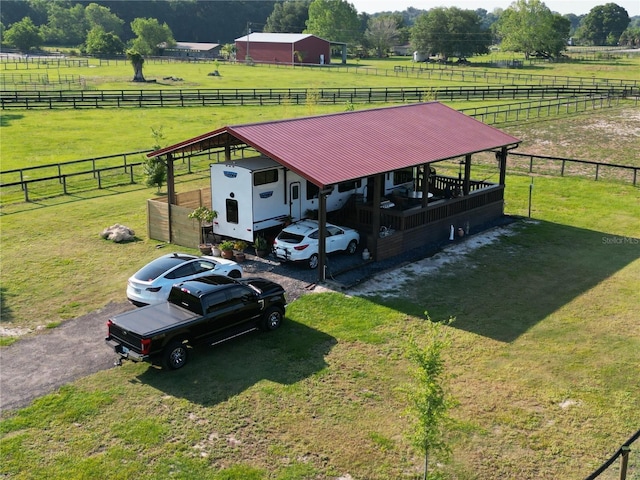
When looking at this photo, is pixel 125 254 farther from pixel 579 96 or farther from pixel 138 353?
pixel 579 96

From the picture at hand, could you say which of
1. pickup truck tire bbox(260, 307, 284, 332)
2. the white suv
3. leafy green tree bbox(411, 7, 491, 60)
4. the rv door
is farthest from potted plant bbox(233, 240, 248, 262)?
leafy green tree bbox(411, 7, 491, 60)

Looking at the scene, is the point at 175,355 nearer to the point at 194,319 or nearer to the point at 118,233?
the point at 194,319

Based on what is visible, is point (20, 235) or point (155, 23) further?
point (155, 23)

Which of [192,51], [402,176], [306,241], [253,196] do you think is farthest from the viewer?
[192,51]

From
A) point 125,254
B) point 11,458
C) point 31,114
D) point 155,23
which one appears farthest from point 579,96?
point 155,23

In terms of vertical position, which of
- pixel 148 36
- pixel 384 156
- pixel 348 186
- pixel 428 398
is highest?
pixel 148 36

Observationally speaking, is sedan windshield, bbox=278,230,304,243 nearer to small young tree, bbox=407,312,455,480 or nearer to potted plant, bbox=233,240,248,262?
potted plant, bbox=233,240,248,262

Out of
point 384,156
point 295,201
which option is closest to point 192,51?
point 295,201
